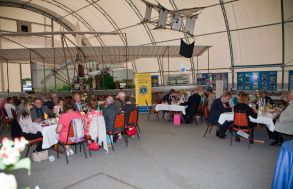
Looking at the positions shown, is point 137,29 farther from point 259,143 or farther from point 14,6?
point 259,143

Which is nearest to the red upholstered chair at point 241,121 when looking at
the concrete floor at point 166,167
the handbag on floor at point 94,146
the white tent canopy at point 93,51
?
the concrete floor at point 166,167

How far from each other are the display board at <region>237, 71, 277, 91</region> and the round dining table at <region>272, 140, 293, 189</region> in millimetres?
10691

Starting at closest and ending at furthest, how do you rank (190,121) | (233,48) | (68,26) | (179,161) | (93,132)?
(179,161) < (93,132) < (190,121) < (233,48) < (68,26)

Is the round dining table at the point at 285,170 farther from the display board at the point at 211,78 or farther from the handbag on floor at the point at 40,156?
the display board at the point at 211,78

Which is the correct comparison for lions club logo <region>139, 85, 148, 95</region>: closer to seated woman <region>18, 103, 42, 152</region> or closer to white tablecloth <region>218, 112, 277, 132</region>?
white tablecloth <region>218, 112, 277, 132</region>

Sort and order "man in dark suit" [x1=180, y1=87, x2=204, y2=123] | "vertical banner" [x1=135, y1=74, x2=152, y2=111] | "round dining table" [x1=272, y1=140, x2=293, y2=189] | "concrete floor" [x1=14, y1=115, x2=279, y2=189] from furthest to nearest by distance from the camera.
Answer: "vertical banner" [x1=135, y1=74, x2=152, y2=111]
"man in dark suit" [x1=180, y1=87, x2=204, y2=123]
"concrete floor" [x1=14, y1=115, x2=279, y2=189]
"round dining table" [x1=272, y1=140, x2=293, y2=189]

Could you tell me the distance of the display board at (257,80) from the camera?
11.7 m

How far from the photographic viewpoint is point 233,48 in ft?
41.5

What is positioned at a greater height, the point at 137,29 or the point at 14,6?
the point at 14,6

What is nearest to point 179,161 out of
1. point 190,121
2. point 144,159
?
point 144,159

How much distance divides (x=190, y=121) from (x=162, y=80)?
9606 millimetres

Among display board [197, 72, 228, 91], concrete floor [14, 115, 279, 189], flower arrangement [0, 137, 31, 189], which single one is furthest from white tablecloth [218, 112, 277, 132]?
display board [197, 72, 228, 91]

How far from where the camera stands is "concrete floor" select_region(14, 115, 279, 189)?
3.30 m

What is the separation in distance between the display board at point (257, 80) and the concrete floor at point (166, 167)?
794 centimetres
